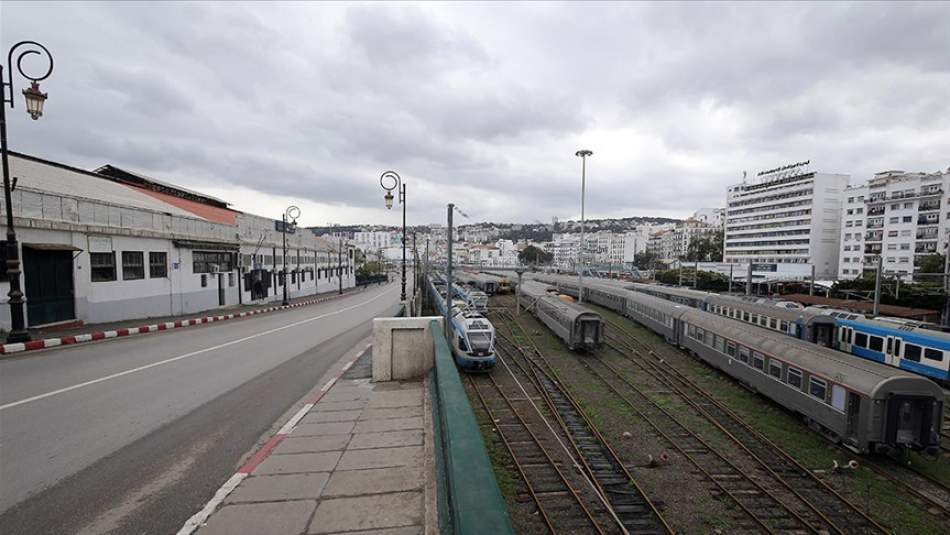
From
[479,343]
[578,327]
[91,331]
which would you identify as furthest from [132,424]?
[578,327]

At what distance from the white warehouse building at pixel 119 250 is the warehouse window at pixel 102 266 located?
0.15 ft

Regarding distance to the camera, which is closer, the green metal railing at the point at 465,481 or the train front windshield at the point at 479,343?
the green metal railing at the point at 465,481

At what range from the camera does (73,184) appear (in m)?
23.0

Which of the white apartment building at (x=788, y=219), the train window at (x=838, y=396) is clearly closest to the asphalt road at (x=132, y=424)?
the train window at (x=838, y=396)

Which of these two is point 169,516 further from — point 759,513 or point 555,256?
point 555,256

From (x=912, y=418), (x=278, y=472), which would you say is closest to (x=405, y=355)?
(x=278, y=472)

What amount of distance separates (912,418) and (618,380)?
9310mm

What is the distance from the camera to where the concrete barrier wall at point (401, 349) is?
441 inches

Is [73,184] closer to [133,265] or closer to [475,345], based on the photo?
[133,265]

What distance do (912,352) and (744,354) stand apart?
727 cm

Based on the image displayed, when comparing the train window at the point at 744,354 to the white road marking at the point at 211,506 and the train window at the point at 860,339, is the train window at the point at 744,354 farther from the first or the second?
the white road marking at the point at 211,506

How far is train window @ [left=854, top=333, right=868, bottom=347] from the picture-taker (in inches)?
771

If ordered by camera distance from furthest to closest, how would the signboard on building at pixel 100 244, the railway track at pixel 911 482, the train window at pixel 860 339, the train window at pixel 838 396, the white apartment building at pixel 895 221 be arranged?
the white apartment building at pixel 895 221, the train window at pixel 860 339, the signboard on building at pixel 100 244, the train window at pixel 838 396, the railway track at pixel 911 482

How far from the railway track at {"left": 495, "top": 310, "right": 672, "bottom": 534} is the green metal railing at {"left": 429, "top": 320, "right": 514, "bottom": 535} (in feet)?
16.8
